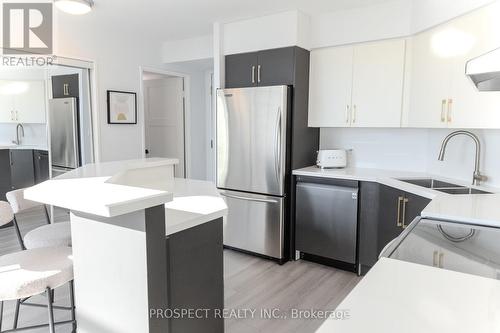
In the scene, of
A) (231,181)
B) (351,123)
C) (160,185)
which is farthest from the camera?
(231,181)

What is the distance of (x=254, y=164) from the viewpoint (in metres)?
3.33

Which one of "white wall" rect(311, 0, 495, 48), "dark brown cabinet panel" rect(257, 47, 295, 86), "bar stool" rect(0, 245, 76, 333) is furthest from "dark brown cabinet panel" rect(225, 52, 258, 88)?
"bar stool" rect(0, 245, 76, 333)

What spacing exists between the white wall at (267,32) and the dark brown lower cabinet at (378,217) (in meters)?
1.50

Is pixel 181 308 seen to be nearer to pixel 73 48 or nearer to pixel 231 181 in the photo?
pixel 231 181

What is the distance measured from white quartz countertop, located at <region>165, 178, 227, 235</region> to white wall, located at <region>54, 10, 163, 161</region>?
201 cm

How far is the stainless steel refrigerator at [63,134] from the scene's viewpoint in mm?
3834

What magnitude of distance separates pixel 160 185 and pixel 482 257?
200 centimetres

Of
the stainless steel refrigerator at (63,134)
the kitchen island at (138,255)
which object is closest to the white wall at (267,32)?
the stainless steel refrigerator at (63,134)

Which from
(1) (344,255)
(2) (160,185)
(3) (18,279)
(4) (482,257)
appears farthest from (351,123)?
(3) (18,279)

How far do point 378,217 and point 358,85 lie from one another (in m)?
A: 1.22

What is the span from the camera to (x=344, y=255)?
3090mm

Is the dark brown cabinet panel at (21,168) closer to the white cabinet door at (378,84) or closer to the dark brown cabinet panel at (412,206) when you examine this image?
the white cabinet door at (378,84)

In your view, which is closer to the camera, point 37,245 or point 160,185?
point 37,245

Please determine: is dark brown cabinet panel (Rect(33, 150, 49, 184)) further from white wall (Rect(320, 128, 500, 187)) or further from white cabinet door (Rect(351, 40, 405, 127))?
white cabinet door (Rect(351, 40, 405, 127))
